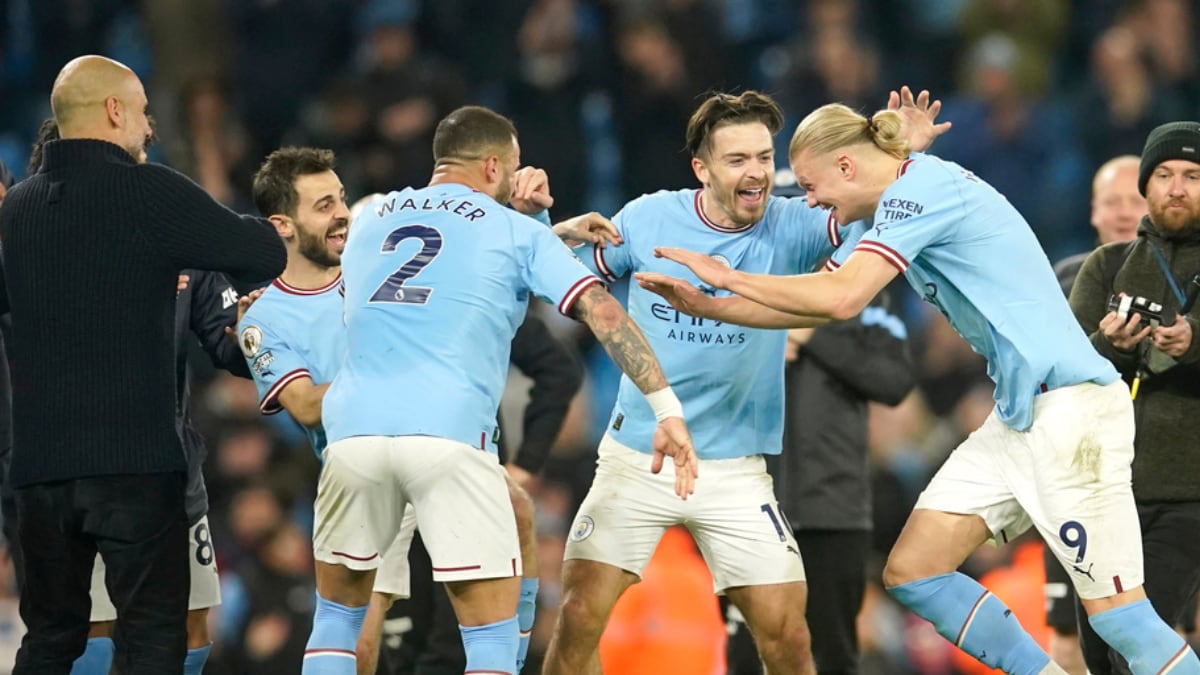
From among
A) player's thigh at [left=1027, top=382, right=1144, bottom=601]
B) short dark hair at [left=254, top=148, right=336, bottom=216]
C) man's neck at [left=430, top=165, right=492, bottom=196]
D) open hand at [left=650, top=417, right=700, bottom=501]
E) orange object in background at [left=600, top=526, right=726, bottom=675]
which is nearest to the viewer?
open hand at [left=650, top=417, right=700, bottom=501]

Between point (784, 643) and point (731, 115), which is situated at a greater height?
point (731, 115)

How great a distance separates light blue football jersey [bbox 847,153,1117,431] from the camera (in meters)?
5.99

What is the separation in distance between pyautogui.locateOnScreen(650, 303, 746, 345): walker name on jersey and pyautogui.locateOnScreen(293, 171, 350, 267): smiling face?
1.29 metres

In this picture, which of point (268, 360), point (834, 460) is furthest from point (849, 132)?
point (268, 360)

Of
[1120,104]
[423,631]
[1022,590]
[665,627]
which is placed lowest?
[665,627]

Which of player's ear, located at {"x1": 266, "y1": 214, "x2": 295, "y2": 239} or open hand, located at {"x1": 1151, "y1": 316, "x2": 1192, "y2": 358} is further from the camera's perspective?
player's ear, located at {"x1": 266, "y1": 214, "x2": 295, "y2": 239}

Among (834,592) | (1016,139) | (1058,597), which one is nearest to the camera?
(1058,597)

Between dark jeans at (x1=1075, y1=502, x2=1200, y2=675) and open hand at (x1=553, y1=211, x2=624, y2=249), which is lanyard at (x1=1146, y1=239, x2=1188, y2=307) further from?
open hand at (x1=553, y1=211, x2=624, y2=249)

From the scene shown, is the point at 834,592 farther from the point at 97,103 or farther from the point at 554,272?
the point at 97,103

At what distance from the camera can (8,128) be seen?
12.8m

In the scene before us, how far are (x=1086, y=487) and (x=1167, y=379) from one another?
3.38 ft

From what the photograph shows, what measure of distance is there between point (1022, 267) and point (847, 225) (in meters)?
0.70

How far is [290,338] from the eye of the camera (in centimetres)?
673

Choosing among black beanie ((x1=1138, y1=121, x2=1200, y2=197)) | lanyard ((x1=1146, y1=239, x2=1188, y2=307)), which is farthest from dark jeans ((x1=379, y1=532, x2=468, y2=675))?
black beanie ((x1=1138, y1=121, x2=1200, y2=197))
